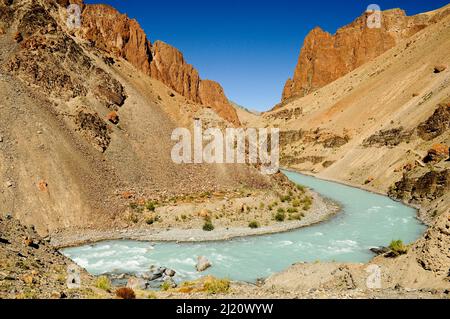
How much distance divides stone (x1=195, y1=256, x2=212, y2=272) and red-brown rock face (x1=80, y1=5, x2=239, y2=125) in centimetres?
3399

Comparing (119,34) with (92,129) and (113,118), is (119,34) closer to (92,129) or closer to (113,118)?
(113,118)

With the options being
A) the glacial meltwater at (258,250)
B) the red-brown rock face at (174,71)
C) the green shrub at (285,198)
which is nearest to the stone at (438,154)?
the glacial meltwater at (258,250)

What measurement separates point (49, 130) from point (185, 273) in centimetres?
1853

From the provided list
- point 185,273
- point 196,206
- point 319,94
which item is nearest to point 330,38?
point 319,94

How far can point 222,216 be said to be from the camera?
33.6 metres

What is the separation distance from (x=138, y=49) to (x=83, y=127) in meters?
20.7

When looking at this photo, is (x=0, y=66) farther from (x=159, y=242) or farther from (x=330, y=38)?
(x=330, y=38)

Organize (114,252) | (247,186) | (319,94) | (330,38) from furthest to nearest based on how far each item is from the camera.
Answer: (330,38), (319,94), (247,186), (114,252)

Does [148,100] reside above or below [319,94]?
below

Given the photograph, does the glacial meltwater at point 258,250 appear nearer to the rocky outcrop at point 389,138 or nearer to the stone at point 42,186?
the stone at point 42,186

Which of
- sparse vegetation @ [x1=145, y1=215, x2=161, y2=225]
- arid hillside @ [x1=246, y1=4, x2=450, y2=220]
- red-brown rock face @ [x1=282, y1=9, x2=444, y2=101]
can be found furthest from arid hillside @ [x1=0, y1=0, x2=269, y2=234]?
red-brown rock face @ [x1=282, y1=9, x2=444, y2=101]

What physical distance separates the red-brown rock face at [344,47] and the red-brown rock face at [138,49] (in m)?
107

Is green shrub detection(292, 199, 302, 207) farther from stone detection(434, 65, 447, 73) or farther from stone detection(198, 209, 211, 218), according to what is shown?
stone detection(434, 65, 447, 73)

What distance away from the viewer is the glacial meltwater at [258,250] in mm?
22875
